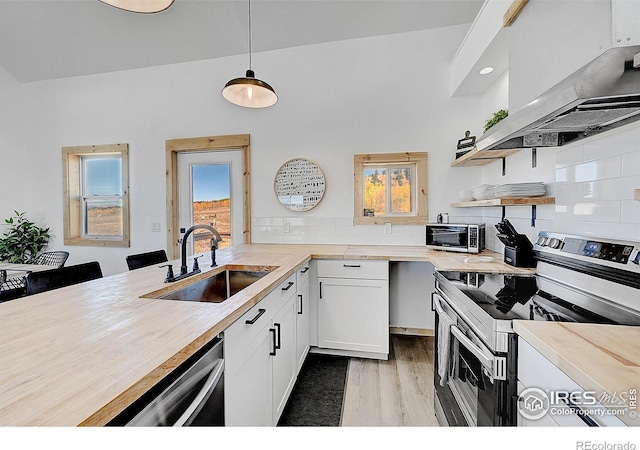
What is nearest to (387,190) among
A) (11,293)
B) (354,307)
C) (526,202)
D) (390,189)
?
(390,189)

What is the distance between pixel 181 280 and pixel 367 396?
1415 millimetres

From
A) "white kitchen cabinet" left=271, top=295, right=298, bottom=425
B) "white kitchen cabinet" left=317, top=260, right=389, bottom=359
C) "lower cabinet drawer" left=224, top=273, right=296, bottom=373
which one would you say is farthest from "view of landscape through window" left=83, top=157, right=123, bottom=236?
"lower cabinet drawer" left=224, top=273, right=296, bottom=373

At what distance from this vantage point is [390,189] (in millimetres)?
3086

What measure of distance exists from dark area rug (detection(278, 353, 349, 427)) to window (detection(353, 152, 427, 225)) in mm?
1392

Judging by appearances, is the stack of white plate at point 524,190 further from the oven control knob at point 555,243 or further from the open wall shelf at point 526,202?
the oven control knob at point 555,243

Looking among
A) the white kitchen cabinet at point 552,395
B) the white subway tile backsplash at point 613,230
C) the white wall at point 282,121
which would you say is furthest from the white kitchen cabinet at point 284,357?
the white subway tile backsplash at point 613,230

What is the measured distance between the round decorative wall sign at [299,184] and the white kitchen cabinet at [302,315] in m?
0.97

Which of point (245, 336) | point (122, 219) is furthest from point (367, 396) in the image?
point (122, 219)

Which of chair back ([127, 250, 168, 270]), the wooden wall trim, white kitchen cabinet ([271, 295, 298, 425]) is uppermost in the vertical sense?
the wooden wall trim

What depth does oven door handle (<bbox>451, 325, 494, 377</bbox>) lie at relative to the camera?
101 centimetres

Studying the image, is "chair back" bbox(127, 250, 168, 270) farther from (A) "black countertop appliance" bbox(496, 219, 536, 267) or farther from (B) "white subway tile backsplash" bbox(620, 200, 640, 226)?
(B) "white subway tile backsplash" bbox(620, 200, 640, 226)

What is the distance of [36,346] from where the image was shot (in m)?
0.77

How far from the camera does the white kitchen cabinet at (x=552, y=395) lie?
0.61m
